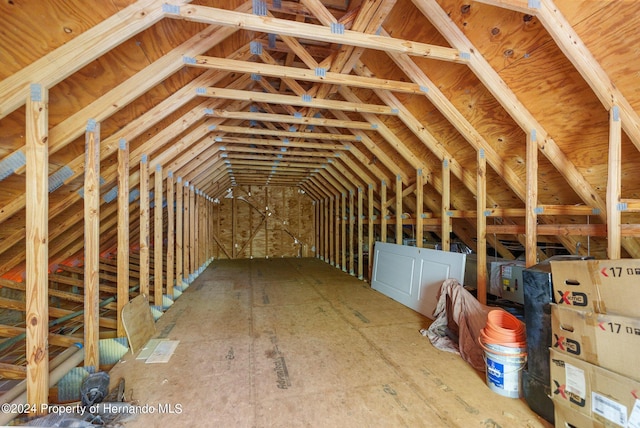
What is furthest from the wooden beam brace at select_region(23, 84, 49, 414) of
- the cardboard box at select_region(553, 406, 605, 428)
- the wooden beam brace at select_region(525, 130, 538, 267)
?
the wooden beam brace at select_region(525, 130, 538, 267)

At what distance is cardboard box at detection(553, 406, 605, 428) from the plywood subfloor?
149 mm

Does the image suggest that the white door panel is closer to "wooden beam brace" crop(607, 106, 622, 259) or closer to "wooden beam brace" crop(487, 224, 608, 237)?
"wooden beam brace" crop(487, 224, 608, 237)

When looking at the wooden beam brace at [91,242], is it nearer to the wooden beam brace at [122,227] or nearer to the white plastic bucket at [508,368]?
the wooden beam brace at [122,227]

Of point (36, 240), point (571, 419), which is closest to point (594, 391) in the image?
point (571, 419)

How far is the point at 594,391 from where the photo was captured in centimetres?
152

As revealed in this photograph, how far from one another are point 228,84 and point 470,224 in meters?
4.06

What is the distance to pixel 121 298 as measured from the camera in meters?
2.89

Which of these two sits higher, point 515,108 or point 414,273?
point 515,108

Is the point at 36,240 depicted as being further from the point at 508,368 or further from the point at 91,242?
the point at 508,368

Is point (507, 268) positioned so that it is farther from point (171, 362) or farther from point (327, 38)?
point (171, 362)

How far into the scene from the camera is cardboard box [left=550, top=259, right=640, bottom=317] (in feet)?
4.84

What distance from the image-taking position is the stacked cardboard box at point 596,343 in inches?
55.8

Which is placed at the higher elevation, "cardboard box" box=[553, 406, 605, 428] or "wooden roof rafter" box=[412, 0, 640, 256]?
"wooden roof rafter" box=[412, 0, 640, 256]

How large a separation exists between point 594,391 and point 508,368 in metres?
0.56
